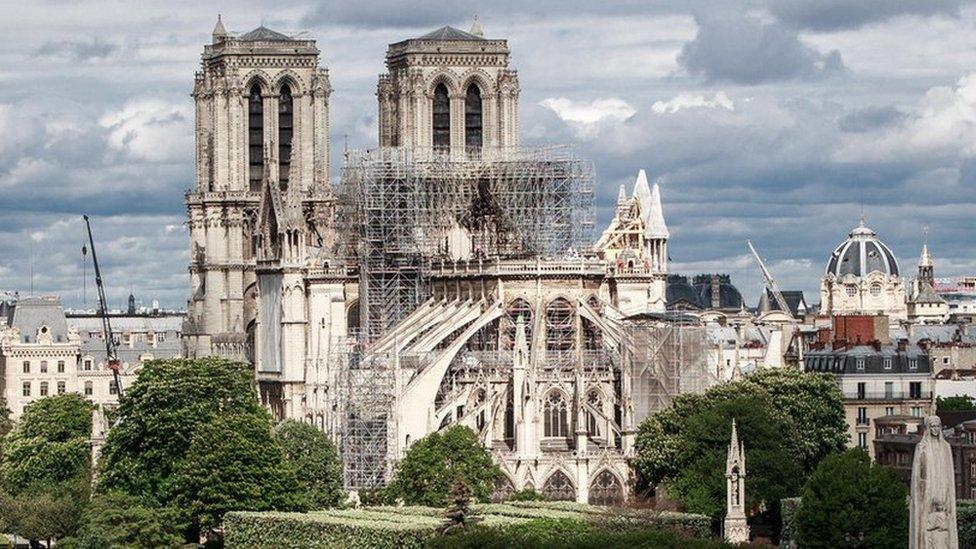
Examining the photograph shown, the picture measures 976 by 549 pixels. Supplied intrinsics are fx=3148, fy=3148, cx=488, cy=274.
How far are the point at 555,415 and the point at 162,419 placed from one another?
74.0ft

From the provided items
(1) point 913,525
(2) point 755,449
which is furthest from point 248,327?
(1) point 913,525

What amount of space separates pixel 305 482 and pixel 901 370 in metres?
38.1

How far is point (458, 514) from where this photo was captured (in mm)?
109938

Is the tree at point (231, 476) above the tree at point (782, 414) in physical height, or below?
below

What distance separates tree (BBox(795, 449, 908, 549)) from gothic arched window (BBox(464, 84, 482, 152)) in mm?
69641

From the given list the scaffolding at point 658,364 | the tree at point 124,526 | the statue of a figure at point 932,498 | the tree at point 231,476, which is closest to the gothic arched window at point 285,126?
the scaffolding at point 658,364

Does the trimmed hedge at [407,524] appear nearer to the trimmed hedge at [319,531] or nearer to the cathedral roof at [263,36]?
the trimmed hedge at [319,531]

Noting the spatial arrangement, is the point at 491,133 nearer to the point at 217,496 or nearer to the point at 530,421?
the point at 530,421

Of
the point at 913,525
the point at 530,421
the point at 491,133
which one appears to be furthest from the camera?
the point at 491,133

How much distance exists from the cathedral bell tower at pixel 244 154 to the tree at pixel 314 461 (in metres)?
43.6

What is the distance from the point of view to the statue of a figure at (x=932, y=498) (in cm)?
6419

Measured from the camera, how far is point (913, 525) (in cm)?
6506

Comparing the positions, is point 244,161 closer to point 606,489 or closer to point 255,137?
point 255,137

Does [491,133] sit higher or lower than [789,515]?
higher
